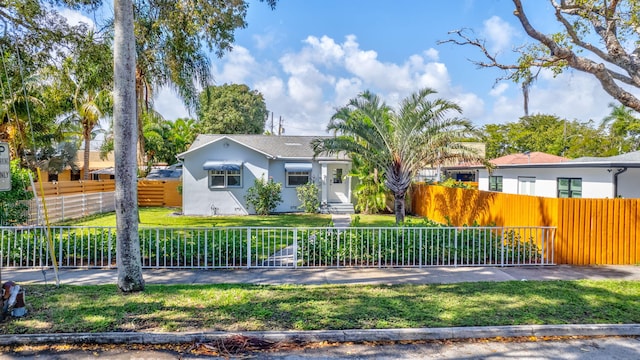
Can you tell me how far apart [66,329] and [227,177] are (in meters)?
14.0

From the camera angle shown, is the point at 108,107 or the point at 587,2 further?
the point at 108,107

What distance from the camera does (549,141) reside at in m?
37.3

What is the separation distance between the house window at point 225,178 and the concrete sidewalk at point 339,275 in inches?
420

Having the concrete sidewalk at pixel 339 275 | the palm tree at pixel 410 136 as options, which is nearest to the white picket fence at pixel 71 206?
the concrete sidewalk at pixel 339 275

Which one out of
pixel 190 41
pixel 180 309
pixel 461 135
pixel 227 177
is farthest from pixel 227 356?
pixel 227 177

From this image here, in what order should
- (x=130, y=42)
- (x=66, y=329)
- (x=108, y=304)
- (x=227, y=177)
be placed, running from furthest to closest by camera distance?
(x=227, y=177) < (x=130, y=42) < (x=108, y=304) < (x=66, y=329)

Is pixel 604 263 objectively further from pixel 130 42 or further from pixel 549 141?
pixel 549 141

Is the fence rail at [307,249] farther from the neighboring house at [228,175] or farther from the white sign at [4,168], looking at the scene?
the neighboring house at [228,175]

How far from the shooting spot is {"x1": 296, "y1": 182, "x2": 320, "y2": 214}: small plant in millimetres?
18547

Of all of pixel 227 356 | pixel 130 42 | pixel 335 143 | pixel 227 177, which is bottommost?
pixel 227 356

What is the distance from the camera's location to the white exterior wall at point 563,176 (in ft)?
41.0

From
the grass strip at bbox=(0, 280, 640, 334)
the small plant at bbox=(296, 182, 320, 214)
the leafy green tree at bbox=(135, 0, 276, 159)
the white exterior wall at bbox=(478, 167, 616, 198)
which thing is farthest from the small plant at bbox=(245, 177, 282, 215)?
the white exterior wall at bbox=(478, 167, 616, 198)

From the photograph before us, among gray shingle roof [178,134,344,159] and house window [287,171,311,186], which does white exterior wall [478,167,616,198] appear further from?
house window [287,171,311,186]

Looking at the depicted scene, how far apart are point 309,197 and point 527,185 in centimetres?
1014
